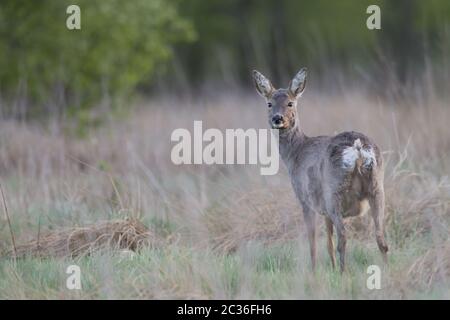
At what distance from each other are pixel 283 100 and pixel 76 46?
23.1ft

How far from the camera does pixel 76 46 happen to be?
44.3 ft

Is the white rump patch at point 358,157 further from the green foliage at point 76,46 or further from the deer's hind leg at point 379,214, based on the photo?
the green foliage at point 76,46

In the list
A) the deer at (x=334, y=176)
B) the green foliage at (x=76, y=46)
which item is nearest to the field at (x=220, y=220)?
the deer at (x=334, y=176)

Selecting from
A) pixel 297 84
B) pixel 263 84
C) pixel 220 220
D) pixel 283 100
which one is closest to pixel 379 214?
pixel 283 100

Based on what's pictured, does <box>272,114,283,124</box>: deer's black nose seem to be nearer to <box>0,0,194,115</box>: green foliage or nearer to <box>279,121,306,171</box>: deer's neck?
<box>279,121,306,171</box>: deer's neck

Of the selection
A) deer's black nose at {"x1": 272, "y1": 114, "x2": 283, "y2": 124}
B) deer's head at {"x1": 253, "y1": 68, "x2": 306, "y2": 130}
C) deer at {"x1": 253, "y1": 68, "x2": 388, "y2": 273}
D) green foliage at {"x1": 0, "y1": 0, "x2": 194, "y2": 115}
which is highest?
green foliage at {"x1": 0, "y1": 0, "x2": 194, "y2": 115}

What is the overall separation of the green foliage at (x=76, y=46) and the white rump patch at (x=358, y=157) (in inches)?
289

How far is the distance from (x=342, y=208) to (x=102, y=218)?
7.45 feet

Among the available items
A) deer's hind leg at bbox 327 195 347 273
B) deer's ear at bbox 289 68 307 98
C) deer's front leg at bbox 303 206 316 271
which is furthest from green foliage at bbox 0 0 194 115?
deer's hind leg at bbox 327 195 347 273

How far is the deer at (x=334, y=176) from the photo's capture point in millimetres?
6227

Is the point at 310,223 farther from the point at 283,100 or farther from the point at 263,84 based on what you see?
the point at 263,84

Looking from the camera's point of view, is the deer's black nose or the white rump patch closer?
the white rump patch

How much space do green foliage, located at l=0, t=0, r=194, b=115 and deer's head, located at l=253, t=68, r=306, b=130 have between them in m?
6.12

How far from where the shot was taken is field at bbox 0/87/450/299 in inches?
234
